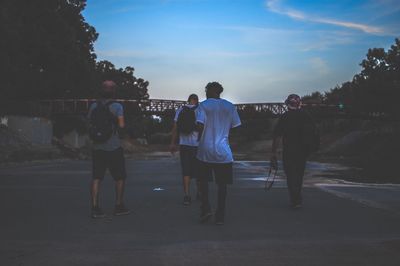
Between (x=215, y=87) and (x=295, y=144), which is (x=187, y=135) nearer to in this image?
(x=295, y=144)

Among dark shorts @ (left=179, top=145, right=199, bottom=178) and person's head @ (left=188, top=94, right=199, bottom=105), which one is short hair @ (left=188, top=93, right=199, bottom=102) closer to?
person's head @ (left=188, top=94, right=199, bottom=105)

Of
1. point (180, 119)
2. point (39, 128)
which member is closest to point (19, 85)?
point (39, 128)

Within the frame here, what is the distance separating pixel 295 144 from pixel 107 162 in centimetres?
325

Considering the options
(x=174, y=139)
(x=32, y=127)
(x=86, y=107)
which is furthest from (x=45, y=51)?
(x=174, y=139)

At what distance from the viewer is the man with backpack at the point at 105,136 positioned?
8.75 meters

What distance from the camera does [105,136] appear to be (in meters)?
8.71

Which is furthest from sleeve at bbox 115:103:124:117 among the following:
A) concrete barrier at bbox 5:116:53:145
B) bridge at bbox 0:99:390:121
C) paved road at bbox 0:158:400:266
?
concrete barrier at bbox 5:116:53:145

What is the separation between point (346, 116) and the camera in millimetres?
90000

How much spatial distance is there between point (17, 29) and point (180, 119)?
1290 inches

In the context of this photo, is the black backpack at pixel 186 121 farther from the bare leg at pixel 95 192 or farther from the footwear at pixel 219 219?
the footwear at pixel 219 219

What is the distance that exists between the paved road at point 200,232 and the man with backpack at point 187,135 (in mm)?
611

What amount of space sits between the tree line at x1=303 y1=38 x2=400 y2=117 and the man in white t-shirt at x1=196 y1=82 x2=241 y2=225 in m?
65.0

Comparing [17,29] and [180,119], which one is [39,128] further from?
[180,119]

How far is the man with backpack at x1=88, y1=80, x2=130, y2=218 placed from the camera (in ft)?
28.7
